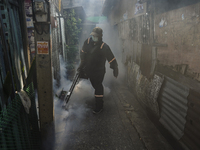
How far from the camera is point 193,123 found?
259 centimetres

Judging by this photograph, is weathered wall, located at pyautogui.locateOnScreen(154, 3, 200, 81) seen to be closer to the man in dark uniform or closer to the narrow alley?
the narrow alley

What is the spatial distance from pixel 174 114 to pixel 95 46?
276cm

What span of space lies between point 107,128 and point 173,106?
159 centimetres

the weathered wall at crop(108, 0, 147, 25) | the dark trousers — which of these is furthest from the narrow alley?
the weathered wall at crop(108, 0, 147, 25)

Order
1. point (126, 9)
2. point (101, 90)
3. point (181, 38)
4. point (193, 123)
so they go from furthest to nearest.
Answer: point (126, 9)
point (101, 90)
point (181, 38)
point (193, 123)

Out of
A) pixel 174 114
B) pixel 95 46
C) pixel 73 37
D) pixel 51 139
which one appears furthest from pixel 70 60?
pixel 174 114

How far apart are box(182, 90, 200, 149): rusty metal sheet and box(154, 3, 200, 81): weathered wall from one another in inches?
13.7

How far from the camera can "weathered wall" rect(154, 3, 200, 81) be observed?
2.52m

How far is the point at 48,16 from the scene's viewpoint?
8.61ft

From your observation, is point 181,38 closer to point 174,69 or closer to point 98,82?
point 174,69

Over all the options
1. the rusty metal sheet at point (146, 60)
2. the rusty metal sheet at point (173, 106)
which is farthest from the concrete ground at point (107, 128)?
the rusty metal sheet at point (146, 60)

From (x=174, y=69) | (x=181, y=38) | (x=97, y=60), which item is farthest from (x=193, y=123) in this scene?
(x=97, y=60)

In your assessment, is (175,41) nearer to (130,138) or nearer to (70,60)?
(130,138)

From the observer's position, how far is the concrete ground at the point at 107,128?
3.21 metres
